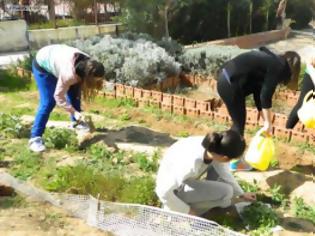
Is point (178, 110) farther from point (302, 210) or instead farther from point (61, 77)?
point (302, 210)

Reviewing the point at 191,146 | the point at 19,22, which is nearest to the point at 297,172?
the point at 191,146

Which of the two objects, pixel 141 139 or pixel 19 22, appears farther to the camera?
pixel 19 22

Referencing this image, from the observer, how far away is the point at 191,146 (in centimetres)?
368

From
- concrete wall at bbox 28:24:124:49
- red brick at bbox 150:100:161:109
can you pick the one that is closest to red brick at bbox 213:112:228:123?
red brick at bbox 150:100:161:109

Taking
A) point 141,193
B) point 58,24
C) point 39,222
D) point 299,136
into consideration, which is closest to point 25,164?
point 39,222

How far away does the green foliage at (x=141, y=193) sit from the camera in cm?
426

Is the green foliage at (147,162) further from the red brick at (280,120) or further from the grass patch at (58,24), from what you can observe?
the grass patch at (58,24)

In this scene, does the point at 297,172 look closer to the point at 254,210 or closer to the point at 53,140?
the point at 254,210

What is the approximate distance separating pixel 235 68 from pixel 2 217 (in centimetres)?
245

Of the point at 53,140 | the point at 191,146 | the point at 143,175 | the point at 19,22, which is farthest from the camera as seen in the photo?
the point at 19,22

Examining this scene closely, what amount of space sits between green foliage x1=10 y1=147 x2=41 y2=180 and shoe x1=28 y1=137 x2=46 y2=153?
57 mm

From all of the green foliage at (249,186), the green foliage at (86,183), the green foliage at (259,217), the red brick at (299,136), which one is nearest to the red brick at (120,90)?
the red brick at (299,136)

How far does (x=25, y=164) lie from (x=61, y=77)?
39.2 inches

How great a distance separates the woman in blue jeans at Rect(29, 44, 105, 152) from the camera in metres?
5.19
